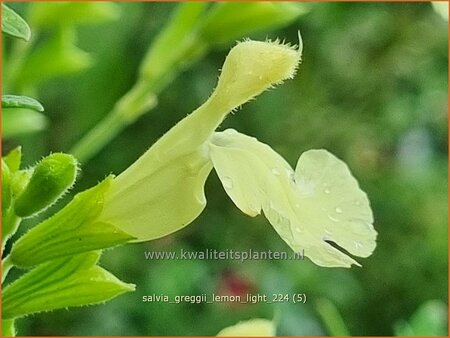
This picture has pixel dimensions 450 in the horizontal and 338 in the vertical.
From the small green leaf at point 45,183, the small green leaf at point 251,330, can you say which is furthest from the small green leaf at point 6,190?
the small green leaf at point 251,330

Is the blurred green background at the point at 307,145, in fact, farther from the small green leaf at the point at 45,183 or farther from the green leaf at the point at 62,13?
the small green leaf at the point at 45,183

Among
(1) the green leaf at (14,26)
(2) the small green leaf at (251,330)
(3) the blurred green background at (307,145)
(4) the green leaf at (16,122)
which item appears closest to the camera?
(1) the green leaf at (14,26)

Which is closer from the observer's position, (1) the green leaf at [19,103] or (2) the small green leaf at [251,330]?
(1) the green leaf at [19,103]

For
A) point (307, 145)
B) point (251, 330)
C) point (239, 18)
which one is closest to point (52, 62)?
point (239, 18)

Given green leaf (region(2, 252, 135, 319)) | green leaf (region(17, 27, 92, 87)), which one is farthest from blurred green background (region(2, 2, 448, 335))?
green leaf (region(2, 252, 135, 319))

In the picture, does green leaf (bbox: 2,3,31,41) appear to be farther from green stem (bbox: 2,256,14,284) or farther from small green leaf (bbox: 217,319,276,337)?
small green leaf (bbox: 217,319,276,337)

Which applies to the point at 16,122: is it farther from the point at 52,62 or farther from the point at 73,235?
the point at 73,235
